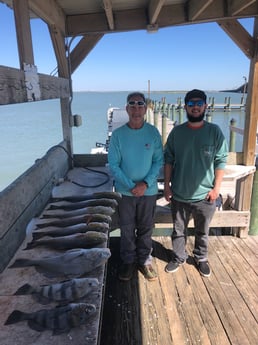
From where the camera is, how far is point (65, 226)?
2.38 m

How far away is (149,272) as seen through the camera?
291 cm

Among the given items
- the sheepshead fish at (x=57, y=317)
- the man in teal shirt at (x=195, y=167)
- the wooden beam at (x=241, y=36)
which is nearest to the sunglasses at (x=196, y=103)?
the man in teal shirt at (x=195, y=167)

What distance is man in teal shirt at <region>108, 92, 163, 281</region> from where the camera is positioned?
2.52 metres

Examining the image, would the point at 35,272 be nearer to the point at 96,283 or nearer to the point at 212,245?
the point at 96,283

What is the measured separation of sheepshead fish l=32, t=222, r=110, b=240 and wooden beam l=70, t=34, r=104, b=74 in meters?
2.58

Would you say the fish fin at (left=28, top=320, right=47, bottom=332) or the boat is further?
the boat

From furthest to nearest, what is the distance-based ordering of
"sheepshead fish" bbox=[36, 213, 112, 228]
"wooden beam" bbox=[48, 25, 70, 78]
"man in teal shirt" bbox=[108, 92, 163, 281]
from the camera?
"wooden beam" bbox=[48, 25, 70, 78] → "man in teal shirt" bbox=[108, 92, 163, 281] → "sheepshead fish" bbox=[36, 213, 112, 228]

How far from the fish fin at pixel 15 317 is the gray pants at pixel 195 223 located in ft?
6.08

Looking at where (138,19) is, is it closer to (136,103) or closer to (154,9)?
(154,9)

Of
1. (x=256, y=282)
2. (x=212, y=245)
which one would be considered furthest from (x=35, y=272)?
(x=212, y=245)

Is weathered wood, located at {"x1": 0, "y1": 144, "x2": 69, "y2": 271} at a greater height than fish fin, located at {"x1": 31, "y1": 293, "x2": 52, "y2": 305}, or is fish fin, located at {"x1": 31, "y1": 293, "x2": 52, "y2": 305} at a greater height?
weathered wood, located at {"x1": 0, "y1": 144, "x2": 69, "y2": 271}

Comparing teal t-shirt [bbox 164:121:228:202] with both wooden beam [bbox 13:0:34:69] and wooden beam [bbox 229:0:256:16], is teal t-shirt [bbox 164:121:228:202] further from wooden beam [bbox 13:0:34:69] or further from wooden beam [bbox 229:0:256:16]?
wooden beam [bbox 229:0:256:16]

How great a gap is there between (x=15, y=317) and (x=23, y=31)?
209cm

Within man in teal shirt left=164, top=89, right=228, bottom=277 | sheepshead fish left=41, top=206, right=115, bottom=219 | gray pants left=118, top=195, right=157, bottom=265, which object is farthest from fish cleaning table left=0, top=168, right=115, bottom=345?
man in teal shirt left=164, top=89, right=228, bottom=277
